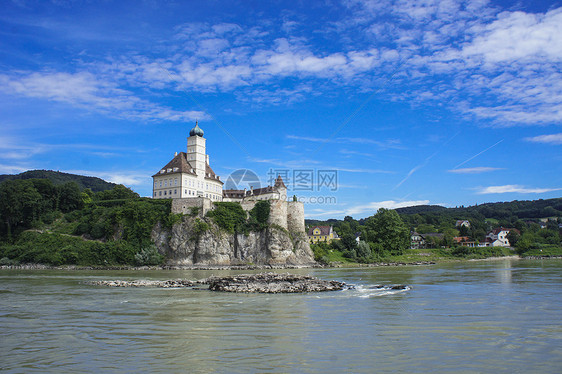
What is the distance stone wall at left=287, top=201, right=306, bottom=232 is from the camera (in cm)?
5631

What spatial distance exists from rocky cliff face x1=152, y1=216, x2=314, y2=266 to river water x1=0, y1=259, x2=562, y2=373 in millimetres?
29185

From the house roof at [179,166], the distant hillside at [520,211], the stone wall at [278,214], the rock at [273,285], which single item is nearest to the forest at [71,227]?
the house roof at [179,166]

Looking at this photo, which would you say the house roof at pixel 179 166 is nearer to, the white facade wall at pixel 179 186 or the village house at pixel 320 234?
the white facade wall at pixel 179 186

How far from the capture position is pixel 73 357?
9.00 metres

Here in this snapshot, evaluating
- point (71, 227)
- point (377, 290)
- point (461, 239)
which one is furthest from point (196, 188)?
point (461, 239)

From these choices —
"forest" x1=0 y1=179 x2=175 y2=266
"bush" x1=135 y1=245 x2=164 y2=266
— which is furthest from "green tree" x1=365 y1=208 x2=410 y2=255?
"bush" x1=135 y1=245 x2=164 y2=266

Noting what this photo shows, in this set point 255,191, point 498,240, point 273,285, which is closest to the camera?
point 273,285

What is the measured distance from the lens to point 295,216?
186 ft

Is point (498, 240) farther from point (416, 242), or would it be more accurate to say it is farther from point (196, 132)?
point (196, 132)

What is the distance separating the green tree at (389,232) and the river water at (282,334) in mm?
47412

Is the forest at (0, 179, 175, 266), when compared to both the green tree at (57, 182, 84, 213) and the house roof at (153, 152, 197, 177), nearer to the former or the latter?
the green tree at (57, 182, 84, 213)

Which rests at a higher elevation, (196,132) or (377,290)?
(196,132)

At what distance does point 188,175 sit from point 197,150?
413 centimetres

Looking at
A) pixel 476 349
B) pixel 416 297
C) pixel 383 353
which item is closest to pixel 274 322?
pixel 383 353
